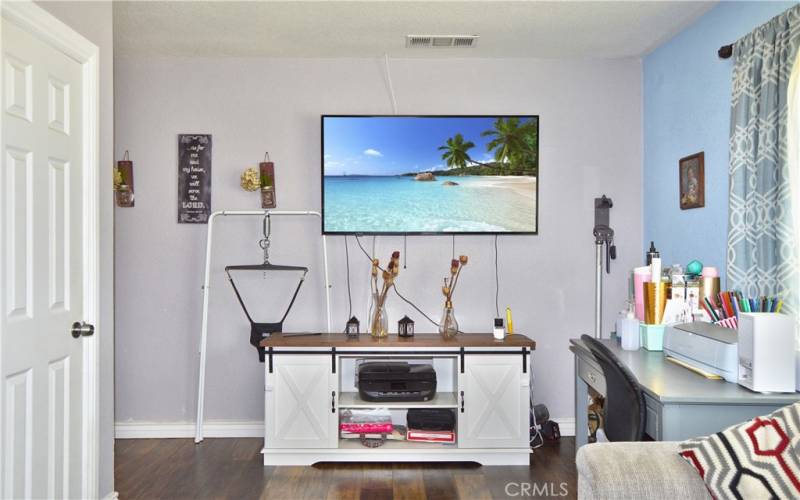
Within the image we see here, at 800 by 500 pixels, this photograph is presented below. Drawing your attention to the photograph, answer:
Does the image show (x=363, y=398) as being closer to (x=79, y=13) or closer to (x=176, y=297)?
(x=176, y=297)

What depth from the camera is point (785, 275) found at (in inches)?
95.3

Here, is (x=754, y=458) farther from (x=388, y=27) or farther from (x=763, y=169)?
(x=388, y=27)

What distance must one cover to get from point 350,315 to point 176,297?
1.12m

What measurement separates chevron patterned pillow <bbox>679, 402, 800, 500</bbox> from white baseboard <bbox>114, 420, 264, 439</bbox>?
2.93 metres

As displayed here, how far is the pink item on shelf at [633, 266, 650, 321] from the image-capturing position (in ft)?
9.80

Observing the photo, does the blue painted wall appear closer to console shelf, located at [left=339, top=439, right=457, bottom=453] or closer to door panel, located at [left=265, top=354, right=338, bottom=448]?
console shelf, located at [left=339, top=439, right=457, bottom=453]

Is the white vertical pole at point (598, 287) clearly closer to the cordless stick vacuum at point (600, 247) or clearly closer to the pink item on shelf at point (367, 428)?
the cordless stick vacuum at point (600, 247)

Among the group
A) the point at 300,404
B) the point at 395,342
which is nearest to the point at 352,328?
the point at 395,342

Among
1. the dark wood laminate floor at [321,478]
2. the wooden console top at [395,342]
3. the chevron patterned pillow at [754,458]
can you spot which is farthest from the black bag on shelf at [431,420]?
the chevron patterned pillow at [754,458]

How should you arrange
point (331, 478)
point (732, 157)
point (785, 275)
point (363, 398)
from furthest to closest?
point (363, 398)
point (331, 478)
point (732, 157)
point (785, 275)

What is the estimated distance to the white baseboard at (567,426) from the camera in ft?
13.0

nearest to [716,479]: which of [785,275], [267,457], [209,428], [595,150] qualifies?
[785,275]

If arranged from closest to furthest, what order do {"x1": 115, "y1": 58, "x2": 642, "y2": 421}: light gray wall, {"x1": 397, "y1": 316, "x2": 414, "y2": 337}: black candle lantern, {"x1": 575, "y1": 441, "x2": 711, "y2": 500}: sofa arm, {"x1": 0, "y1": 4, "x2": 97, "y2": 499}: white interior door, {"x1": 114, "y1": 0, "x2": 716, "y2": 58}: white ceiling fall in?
{"x1": 575, "y1": 441, "x2": 711, "y2": 500}: sofa arm < {"x1": 0, "y1": 4, "x2": 97, "y2": 499}: white interior door < {"x1": 114, "y1": 0, "x2": 716, "y2": 58}: white ceiling < {"x1": 397, "y1": 316, "x2": 414, "y2": 337}: black candle lantern < {"x1": 115, "y1": 58, "x2": 642, "y2": 421}: light gray wall

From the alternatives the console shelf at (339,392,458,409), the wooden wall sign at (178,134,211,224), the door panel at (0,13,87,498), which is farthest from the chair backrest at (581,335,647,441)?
the wooden wall sign at (178,134,211,224)
